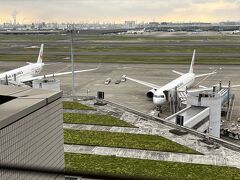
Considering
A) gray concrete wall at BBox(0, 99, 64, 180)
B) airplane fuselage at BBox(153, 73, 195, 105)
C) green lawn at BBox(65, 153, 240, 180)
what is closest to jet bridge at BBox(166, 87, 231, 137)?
airplane fuselage at BBox(153, 73, 195, 105)

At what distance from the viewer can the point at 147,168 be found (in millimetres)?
28875

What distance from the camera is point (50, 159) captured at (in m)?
21.1

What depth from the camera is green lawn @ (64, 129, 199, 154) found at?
33303 millimetres

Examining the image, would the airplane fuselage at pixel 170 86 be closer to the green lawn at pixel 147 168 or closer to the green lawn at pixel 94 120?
the green lawn at pixel 94 120

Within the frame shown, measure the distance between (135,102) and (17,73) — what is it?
87.5ft

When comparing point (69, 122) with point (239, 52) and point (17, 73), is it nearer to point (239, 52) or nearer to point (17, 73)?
point (17, 73)

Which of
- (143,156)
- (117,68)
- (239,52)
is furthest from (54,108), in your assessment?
(239,52)

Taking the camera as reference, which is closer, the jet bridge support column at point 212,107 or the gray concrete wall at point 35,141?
the gray concrete wall at point 35,141

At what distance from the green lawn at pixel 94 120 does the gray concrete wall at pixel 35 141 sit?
18922 millimetres

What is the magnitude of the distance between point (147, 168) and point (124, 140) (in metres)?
7.30

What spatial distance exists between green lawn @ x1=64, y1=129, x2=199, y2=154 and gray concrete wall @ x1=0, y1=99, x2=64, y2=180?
12.5 meters

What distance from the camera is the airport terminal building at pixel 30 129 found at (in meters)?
16.8

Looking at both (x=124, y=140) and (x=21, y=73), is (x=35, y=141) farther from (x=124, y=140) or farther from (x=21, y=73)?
(x=21, y=73)

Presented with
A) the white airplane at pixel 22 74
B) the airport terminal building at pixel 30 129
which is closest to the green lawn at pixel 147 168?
the airport terminal building at pixel 30 129
